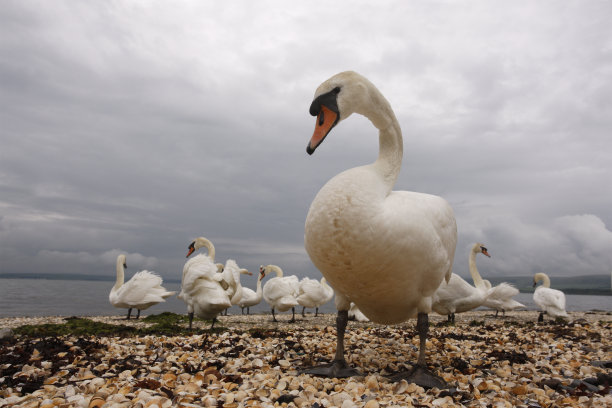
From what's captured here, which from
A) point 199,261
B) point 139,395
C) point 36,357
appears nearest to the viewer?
point 139,395

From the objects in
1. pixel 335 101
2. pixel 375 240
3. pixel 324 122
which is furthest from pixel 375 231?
pixel 335 101

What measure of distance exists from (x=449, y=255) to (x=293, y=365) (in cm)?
256

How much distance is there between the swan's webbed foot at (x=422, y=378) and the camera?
4.65 meters

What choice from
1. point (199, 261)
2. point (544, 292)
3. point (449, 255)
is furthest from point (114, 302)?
point (544, 292)

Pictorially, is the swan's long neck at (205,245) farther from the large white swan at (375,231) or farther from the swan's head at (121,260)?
the large white swan at (375,231)

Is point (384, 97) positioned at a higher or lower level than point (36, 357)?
higher

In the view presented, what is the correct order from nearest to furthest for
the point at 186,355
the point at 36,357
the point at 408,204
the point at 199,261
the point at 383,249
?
the point at 383,249
the point at 408,204
the point at 36,357
the point at 186,355
the point at 199,261

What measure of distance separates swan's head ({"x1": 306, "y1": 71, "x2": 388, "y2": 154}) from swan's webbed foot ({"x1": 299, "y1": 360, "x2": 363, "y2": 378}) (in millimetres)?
2670

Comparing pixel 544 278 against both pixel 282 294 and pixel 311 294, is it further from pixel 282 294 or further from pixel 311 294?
pixel 282 294

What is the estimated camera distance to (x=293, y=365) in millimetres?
5523

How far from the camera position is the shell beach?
3.98 meters

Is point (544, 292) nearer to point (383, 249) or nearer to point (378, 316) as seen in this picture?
point (378, 316)

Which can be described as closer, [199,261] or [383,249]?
[383,249]

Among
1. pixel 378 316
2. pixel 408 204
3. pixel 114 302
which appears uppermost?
pixel 408 204
